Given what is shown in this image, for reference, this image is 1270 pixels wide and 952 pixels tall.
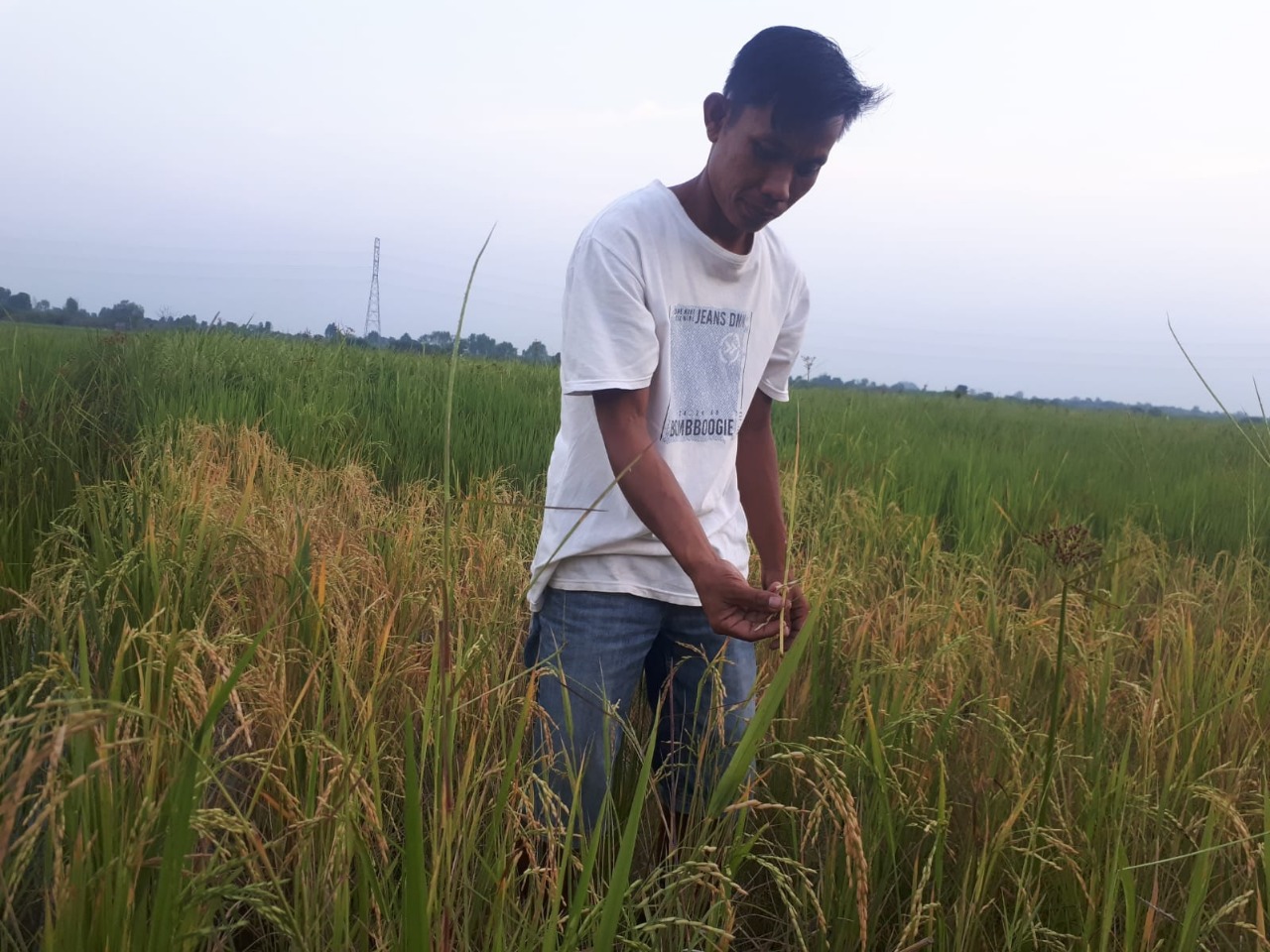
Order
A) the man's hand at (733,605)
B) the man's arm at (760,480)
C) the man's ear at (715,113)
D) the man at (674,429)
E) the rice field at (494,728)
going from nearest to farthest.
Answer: the rice field at (494,728)
the man's hand at (733,605)
the man at (674,429)
the man's ear at (715,113)
the man's arm at (760,480)

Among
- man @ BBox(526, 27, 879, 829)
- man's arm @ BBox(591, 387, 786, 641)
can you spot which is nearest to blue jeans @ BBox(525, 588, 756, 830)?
man @ BBox(526, 27, 879, 829)

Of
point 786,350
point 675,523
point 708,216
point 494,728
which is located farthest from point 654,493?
point 786,350

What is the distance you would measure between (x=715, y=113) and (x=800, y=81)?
0.19 meters

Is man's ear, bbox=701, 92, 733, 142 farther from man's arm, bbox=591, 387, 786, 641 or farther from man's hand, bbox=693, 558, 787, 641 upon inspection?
man's hand, bbox=693, 558, 787, 641

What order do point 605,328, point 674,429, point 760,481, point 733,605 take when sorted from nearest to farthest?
point 733,605 < point 605,328 < point 674,429 < point 760,481

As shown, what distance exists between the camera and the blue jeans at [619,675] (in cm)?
146

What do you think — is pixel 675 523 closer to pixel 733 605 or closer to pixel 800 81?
pixel 733 605

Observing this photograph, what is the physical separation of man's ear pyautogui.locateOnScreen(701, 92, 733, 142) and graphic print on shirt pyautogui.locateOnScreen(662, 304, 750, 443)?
0.32 meters

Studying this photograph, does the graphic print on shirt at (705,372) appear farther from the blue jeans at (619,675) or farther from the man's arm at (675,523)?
the blue jeans at (619,675)

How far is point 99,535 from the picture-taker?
1764 millimetres

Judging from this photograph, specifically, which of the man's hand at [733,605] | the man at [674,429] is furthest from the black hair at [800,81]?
the man's hand at [733,605]

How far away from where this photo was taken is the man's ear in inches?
63.5

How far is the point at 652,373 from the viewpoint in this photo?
1.51 meters

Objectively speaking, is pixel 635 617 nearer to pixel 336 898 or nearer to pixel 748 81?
pixel 336 898
